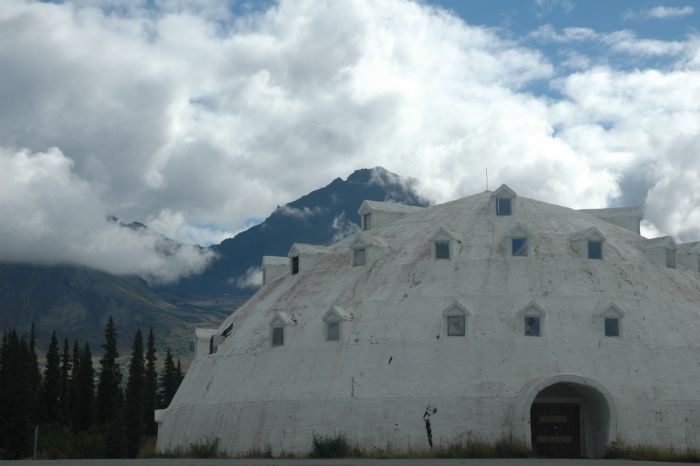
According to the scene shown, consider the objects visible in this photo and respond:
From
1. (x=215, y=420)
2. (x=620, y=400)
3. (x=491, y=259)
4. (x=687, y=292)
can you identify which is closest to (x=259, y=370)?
(x=215, y=420)

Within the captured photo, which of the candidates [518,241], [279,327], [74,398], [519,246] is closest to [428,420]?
[279,327]

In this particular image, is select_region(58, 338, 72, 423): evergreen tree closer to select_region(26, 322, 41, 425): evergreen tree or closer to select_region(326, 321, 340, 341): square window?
select_region(26, 322, 41, 425): evergreen tree

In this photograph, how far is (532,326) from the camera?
4981 centimetres

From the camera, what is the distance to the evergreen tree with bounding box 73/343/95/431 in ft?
408

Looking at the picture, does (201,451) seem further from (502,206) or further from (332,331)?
(502,206)

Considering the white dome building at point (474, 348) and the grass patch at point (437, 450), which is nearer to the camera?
the grass patch at point (437, 450)

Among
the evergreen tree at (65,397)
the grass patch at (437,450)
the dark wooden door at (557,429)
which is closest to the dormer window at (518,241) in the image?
the dark wooden door at (557,429)

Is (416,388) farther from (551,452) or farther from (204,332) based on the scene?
(204,332)

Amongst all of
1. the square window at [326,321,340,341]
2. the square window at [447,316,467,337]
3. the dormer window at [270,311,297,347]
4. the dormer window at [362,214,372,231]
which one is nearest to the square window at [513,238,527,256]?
the square window at [447,316,467,337]

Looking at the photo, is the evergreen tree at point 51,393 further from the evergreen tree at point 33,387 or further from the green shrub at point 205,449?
the green shrub at point 205,449

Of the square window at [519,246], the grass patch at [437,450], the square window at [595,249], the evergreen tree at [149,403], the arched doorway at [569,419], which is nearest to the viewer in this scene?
the grass patch at [437,450]

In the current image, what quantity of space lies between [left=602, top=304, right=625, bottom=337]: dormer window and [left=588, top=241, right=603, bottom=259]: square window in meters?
4.81

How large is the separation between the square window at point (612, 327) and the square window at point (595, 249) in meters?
4.97

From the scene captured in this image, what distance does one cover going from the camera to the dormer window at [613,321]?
164ft
